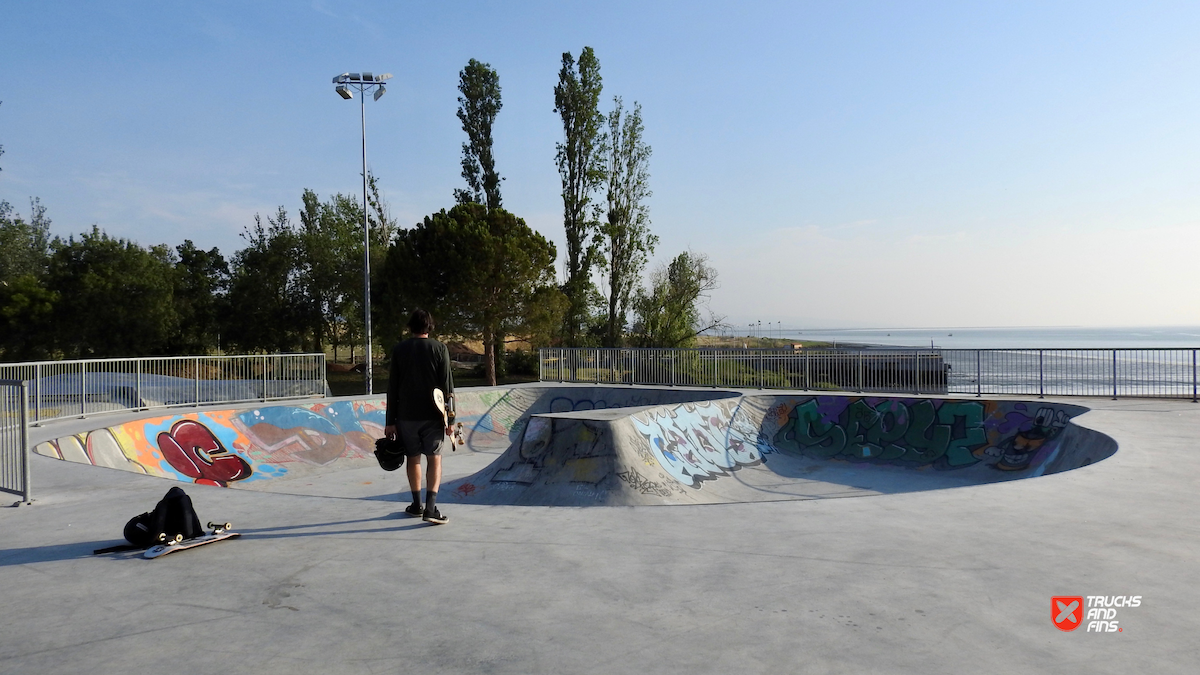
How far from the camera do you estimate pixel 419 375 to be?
19.7 feet

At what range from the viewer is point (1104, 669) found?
3.10 meters

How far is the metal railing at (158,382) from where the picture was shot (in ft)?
48.3

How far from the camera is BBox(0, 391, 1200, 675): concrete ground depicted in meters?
3.30

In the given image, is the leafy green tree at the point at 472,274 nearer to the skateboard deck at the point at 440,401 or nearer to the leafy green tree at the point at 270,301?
the leafy green tree at the point at 270,301

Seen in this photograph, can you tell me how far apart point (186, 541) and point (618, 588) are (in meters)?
3.25

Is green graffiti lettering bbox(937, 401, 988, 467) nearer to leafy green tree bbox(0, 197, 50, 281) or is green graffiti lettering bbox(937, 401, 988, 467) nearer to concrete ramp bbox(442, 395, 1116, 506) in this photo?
concrete ramp bbox(442, 395, 1116, 506)

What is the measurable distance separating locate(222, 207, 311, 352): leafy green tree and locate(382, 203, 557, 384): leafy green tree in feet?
35.7

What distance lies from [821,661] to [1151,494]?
5668mm

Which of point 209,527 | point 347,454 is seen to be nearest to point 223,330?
point 347,454

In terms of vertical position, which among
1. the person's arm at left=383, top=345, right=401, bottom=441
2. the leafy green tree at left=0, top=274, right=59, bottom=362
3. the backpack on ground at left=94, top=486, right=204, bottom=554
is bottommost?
the backpack on ground at left=94, top=486, right=204, bottom=554

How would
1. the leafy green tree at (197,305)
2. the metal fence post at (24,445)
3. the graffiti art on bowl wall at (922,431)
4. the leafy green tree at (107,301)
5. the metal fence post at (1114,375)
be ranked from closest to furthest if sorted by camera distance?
1. the metal fence post at (24,445)
2. the graffiti art on bowl wall at (922,431)
3. the metal fence post at (1114,375)
4. the leafy green tree at (107,301)
5. the leafy green tree at (197,305)

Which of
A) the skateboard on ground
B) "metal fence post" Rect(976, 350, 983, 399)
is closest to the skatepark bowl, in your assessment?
"metal fence post" Rect(976, 350, 983, 399)

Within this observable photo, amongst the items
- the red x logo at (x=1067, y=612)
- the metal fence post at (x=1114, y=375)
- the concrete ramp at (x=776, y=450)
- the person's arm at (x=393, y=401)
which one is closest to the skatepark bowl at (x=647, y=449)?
the concrete ramp at (x=776, y=450)

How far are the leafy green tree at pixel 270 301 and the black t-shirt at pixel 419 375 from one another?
119ft
